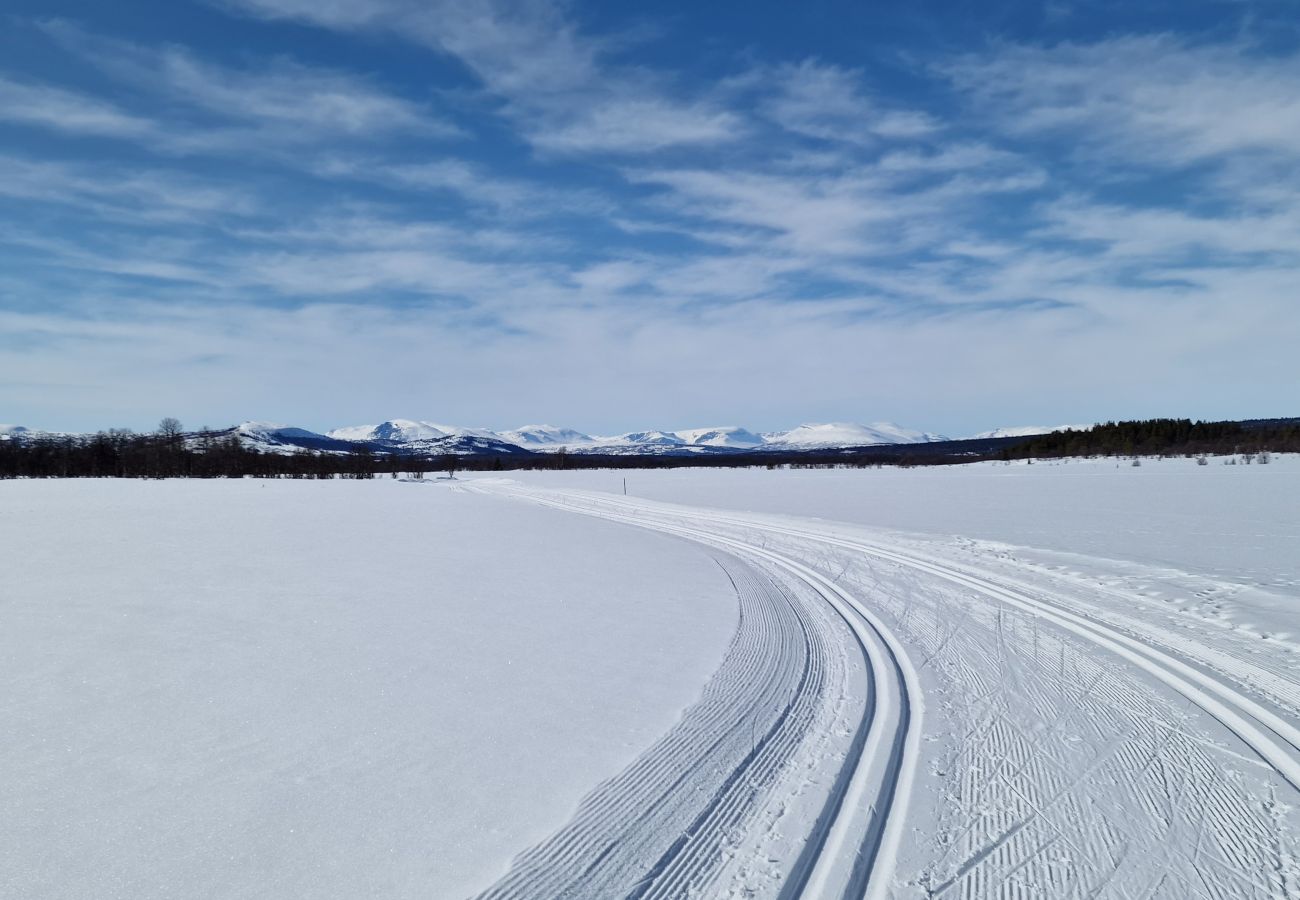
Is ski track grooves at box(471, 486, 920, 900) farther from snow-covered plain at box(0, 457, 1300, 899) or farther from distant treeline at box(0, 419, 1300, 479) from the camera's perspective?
distant treeline at box(0, 419, 1300, 479)

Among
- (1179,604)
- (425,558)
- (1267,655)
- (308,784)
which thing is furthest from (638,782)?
(425,558)

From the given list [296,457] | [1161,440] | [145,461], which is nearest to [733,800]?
[1161,440]

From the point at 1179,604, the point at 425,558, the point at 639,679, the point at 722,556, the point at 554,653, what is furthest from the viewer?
the point at 722,556

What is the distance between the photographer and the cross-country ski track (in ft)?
10.5

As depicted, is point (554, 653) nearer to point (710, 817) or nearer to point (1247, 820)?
point (710, 817)

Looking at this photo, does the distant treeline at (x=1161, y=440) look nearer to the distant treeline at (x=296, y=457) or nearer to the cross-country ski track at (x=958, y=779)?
the distant treeline at (x=296, y=457)

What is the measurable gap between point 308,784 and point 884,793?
3.41 meters

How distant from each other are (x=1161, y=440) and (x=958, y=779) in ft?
312

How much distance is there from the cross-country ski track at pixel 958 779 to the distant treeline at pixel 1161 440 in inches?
2946

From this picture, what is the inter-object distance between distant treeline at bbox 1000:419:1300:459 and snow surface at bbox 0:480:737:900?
7676cm

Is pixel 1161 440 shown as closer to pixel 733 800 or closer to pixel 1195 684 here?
pixel 1195 684

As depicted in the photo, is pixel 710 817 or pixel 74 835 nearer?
pixel 74 835

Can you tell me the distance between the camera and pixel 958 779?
4062 millimetres

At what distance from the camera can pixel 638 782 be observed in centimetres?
416
